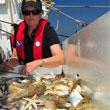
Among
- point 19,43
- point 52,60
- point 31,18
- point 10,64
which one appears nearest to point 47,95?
point 52,60

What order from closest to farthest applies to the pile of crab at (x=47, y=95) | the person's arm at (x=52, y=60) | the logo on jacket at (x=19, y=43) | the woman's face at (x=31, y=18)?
the pile of crab at (x=47, y=95)
the person's arm at (x=52, y=60)
the woman's face at (x=31, y=18)
the logo on jacket at (x=19, y=43)

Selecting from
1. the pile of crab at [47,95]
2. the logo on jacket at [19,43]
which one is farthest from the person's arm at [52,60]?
the logo on jacket at [19,43]

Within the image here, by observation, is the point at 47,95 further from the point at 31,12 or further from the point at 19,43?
the point at 19,43

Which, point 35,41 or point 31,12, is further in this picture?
point 35,41

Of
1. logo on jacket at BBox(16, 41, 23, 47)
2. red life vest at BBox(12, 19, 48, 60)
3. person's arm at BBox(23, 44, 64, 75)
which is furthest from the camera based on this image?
logo on jacket at BBox(16, 41, 23, 47)

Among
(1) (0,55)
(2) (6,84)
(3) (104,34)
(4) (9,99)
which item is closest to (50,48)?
(2) (6,84)

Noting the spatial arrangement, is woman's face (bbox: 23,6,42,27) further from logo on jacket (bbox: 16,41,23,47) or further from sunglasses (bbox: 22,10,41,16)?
logo on jacket (bbox: 16,41,23,47)

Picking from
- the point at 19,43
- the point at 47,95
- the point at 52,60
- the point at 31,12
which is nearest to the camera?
the point at 47,95

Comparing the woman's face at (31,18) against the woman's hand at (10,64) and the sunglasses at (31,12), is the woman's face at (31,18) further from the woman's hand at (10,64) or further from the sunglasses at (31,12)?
the woman's hand at (10,64)

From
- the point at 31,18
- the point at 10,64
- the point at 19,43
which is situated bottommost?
the point at 10,64

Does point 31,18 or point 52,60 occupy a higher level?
point 31,18

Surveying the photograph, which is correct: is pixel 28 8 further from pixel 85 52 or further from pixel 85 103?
pixel 85 103

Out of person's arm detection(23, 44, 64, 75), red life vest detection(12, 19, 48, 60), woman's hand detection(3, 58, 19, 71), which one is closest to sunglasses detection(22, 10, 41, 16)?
red life vest detection(12, 19, 48, 60)

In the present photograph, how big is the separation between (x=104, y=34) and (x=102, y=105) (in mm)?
525
